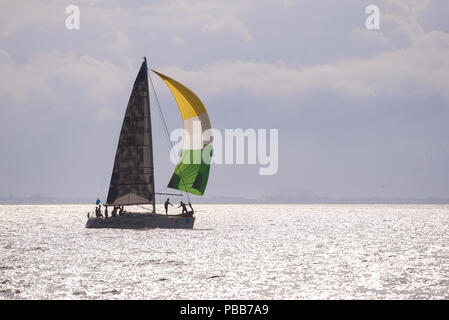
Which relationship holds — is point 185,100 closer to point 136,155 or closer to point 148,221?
point 136,155

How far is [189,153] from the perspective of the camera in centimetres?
5812

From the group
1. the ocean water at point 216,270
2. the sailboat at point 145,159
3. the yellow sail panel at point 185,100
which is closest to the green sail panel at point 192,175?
the sailboat at point 145,159

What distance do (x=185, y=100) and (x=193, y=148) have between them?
4.14 meters

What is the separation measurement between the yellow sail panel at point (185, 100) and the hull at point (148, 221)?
8639 mm

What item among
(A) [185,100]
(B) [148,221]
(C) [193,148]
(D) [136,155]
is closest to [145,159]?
(D) [136,155]

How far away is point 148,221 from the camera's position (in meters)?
56.8

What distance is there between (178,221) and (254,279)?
25.8 m

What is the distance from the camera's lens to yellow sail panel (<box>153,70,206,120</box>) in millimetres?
57469

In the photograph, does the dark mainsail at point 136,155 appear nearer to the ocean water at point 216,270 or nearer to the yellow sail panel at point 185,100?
the yellow sail panel at point 185,100

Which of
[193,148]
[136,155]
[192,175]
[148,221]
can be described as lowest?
[148,221]

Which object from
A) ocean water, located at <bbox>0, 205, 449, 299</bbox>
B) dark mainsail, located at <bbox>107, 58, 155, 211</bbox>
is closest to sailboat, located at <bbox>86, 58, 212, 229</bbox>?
dark mainsail, located at <bbox>107, 58, 155, 211</bbox>
